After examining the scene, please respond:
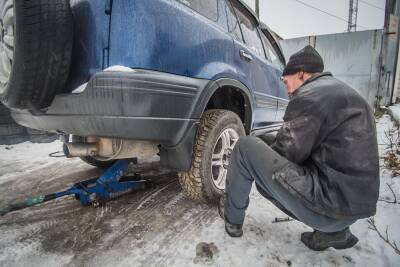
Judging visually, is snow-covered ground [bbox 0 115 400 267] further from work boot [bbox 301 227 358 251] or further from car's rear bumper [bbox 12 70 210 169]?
car's rear bumper [bbox 12 70 210 169]

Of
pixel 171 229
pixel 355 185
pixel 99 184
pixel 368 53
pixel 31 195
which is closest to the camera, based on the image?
pixel 355 185

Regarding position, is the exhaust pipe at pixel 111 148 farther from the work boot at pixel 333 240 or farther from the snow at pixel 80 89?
the work boot at pixel 333 240

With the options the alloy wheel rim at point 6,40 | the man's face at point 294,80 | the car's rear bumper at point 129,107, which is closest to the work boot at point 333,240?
the man's face at point 294,80

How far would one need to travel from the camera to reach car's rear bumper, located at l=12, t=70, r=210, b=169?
1.10 m

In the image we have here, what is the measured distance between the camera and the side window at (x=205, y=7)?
151cm

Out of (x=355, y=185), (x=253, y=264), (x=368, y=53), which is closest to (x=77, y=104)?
(x=253, y=264)

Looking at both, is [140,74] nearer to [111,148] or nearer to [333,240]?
[111,148]

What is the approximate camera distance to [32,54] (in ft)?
3.52

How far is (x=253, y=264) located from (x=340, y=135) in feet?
2.64

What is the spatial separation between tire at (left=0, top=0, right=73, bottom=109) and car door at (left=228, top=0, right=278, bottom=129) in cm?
126

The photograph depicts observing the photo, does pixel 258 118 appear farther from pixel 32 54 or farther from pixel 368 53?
pixel 368 53

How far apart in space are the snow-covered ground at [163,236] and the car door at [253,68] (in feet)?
3.23

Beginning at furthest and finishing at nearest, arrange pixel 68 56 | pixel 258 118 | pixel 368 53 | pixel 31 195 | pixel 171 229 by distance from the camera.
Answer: pixel 368 53, pixel 258 118, pixel 31 195, pixel 171 229, pixel 68 56

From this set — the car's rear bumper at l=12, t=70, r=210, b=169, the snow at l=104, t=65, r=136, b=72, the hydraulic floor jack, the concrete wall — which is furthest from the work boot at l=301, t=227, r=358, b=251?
the concrete wall
